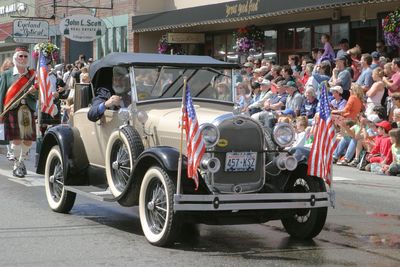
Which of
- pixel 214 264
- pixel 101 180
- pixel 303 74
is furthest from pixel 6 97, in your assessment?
pixel 303 74

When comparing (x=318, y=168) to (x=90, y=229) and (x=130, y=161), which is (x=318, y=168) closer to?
(x=130, y=161)

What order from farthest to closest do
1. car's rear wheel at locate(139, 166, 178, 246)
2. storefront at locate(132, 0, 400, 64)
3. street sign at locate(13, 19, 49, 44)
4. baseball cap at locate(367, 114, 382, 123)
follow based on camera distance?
street sign at locate(13, 19, 49, 44) < storefront at locate(132, 0, 400, 64) < baseball cap at locate(367, 114, 382, 123) < car's rear wheel at locate(139, 166, 178, 246)

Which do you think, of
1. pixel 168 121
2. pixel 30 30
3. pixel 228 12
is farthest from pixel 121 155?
pixel 228 12

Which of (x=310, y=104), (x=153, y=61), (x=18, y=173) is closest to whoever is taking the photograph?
(x=153, y=61)

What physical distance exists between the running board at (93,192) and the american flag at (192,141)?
1.40 m

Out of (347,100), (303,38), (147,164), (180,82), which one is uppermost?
(303,38)

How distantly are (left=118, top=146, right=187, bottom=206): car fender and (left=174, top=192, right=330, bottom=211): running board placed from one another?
0.38 meters

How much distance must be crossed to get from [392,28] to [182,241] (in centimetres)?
1186

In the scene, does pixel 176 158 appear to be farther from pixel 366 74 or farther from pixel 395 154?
pixel 366 74

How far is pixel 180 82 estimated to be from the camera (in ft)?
28.3

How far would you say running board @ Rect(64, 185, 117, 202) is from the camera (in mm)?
8172

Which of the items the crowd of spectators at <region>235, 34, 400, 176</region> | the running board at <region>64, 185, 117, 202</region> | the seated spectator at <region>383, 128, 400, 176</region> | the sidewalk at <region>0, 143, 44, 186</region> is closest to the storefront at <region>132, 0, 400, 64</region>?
the crowd of spectators at <region>235, 34, 400, 176</region>

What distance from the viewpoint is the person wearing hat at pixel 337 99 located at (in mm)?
16750

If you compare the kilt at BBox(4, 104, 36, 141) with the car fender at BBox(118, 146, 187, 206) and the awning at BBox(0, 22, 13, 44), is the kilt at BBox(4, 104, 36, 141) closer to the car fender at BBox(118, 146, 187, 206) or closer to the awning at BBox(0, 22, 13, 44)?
the car fender at BBox(118, 146, 187, 206)
